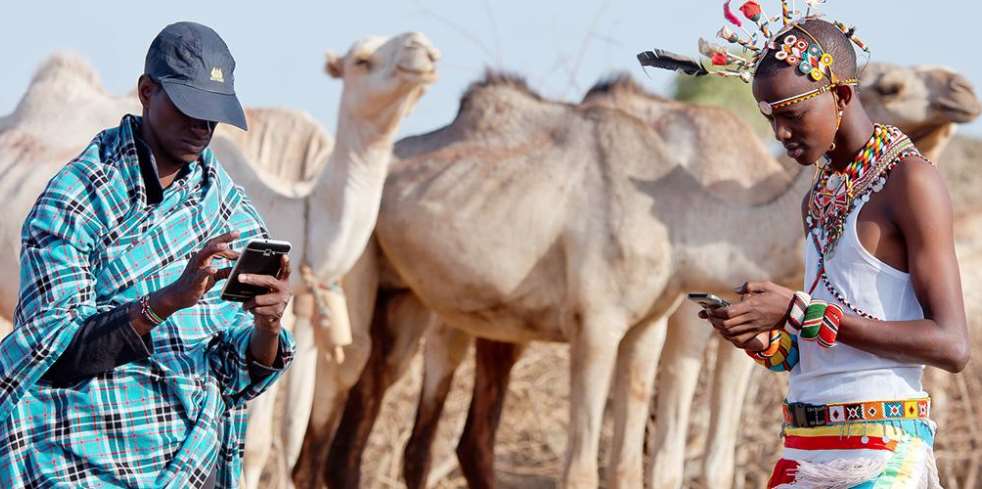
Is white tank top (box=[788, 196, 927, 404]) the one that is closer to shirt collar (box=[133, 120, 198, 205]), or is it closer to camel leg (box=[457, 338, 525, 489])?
shirt collar (box=[133, 120, 198, 205])

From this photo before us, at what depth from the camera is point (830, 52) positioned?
3.42 m

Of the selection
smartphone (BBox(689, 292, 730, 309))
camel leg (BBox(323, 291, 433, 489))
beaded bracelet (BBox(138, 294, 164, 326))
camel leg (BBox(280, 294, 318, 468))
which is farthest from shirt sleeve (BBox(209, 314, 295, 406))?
camel leg (BBox(323, 291, 433, 489))

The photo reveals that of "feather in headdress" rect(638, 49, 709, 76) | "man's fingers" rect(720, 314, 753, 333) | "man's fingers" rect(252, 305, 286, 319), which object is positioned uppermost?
"feather in headdress" rect(638, 49, 709, 76)

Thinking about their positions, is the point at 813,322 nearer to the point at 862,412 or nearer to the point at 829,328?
the point at 829,328

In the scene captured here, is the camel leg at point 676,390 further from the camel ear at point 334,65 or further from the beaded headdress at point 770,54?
the beaded headdress at point 770,54

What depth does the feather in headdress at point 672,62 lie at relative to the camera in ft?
12.9

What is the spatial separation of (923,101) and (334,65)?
3.23 m

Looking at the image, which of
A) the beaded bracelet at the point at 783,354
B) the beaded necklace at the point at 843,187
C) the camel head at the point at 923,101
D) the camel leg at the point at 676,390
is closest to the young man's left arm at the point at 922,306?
the beaded necklace at the point at 843,187

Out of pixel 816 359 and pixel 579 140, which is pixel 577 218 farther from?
pixel 816 359

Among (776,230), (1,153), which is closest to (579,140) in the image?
(776,230)

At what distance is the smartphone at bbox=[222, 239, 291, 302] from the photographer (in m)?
3.36

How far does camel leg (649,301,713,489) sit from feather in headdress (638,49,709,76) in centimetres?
542

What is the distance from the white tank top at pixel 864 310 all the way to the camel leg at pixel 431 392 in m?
6.40

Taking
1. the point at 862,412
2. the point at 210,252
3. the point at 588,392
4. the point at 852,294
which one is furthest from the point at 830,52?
the point at 588,392
